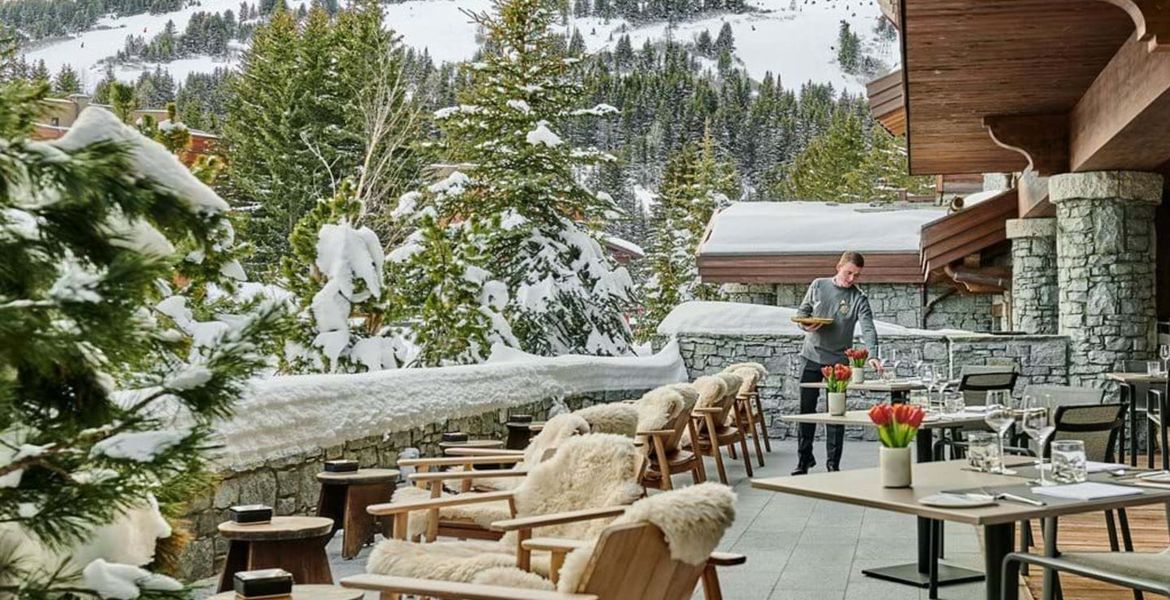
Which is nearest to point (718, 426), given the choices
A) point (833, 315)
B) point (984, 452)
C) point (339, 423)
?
point (833, 315)

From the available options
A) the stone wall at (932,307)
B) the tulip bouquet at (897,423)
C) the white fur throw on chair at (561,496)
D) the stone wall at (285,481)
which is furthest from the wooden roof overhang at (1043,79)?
the stone wall at (932,307)

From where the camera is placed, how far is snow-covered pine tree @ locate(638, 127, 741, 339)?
37719 millimetres

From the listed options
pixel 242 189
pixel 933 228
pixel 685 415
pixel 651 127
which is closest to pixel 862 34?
pixel 651 127

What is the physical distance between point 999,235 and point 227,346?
14.7 m

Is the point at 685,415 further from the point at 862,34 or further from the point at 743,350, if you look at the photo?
the point at 862,34

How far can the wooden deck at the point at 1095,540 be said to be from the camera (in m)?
5.14

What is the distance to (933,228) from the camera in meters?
15.7

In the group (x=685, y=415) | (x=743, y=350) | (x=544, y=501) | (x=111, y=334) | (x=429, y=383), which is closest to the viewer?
(x=111, y=334)

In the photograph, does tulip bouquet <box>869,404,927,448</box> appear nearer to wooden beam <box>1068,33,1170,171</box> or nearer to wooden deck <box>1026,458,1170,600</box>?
wooden deck <box>1026,458,1170,600</box>

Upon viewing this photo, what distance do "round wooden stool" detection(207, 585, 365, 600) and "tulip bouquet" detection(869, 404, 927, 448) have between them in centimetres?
146

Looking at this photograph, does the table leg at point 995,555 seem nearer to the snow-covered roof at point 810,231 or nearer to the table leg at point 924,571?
the table leg at point 924,571

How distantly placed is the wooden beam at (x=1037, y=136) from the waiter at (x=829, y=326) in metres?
2.54

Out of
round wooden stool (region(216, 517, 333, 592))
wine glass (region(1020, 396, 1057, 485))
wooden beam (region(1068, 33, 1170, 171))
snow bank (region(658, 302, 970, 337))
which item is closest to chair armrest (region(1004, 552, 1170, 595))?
wine glass (region(1020, 396, 1057, 485))

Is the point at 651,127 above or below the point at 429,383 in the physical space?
above
